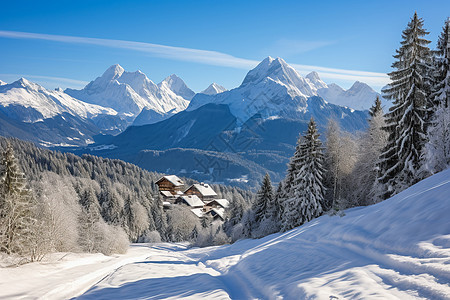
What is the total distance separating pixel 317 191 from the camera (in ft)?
104

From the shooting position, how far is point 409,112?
23859mm

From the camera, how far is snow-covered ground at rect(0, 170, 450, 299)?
868 centimetres

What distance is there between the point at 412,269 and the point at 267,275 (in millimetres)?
6132

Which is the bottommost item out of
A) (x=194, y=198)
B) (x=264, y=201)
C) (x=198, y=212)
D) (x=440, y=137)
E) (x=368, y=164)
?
(x=198, y=212)

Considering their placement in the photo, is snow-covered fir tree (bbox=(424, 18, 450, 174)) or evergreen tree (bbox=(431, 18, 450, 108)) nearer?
snow-covered fir tree (bbox=(424, 18, 450, 174))

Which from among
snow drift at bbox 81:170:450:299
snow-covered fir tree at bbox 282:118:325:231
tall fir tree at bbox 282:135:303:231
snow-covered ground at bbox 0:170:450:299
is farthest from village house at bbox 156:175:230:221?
snow drift at bbox 81:170:450:299

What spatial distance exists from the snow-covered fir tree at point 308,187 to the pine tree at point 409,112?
7.53 m

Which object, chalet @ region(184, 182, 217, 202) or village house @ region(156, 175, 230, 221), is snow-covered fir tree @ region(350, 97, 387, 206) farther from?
chalet @ region(184, 182, 217, 202)

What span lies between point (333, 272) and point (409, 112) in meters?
19.0

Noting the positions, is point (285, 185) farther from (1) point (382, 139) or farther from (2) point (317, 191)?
(1) point (382, 139)

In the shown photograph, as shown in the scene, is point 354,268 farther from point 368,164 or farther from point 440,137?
point 368,164

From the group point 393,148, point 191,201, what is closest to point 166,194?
point 191,201

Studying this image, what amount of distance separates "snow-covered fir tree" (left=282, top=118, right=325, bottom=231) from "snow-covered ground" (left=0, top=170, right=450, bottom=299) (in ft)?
44.8

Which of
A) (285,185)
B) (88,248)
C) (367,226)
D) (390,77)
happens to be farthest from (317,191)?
(88,248)
